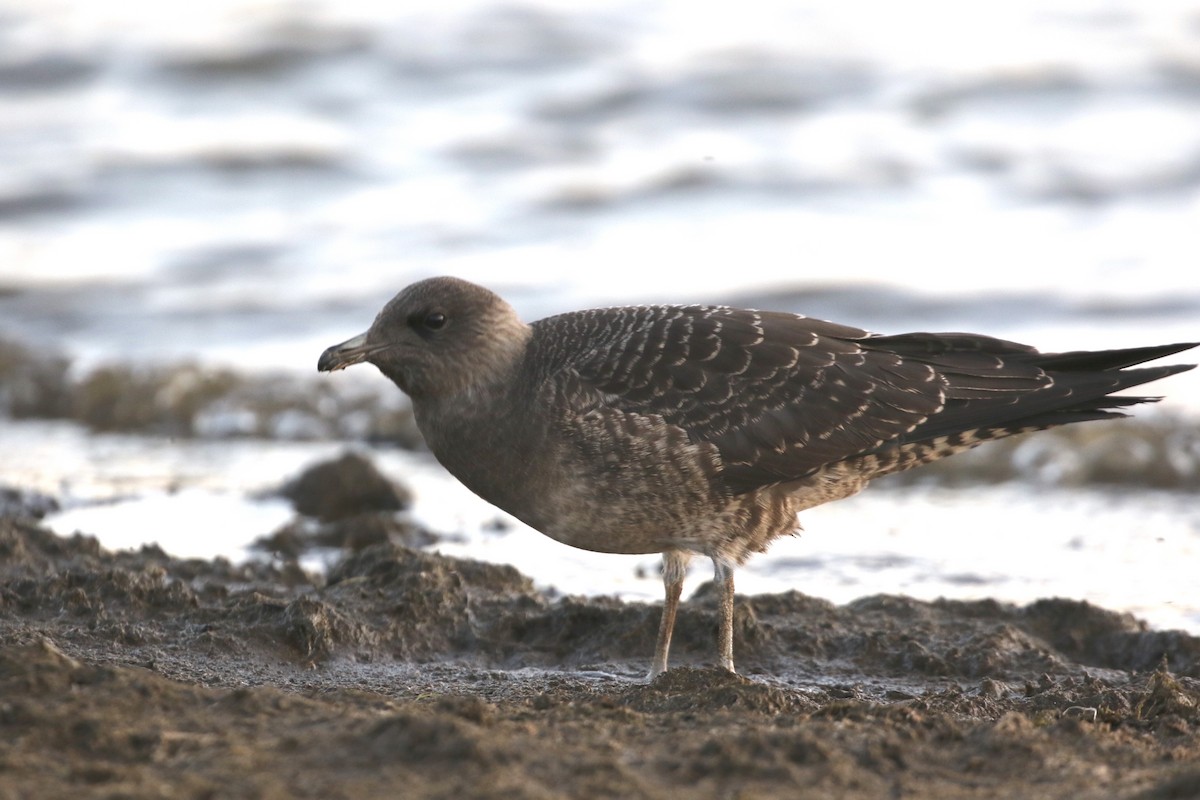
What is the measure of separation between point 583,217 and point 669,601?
862 cm

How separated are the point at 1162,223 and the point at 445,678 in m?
9.41

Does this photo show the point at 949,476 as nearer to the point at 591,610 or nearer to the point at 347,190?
the point at 591,610

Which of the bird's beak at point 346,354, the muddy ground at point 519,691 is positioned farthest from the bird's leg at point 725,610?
the bird's beak at point 346,354

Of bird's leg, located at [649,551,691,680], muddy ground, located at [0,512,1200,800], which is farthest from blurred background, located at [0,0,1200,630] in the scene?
bird's leg, located at [649,551,691,680]

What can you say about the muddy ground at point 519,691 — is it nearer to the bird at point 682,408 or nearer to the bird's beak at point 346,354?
the bird at point 682,408

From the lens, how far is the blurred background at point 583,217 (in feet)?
29.6

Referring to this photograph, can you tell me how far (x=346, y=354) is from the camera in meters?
6.20

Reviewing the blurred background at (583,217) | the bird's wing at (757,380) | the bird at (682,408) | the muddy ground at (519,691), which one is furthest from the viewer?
the blurred background at (583,217)

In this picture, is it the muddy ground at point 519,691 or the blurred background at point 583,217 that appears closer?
the muddy ground at point 519,691

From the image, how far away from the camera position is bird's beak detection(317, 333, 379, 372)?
20.3 feet

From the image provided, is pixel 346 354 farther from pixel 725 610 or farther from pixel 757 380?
pixel 725 610

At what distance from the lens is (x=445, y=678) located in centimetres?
609

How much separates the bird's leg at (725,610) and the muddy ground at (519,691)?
16cm

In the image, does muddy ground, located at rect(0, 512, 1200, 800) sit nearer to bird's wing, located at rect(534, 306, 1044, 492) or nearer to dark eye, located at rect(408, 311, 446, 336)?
bird's wing, located at rect(534, 306, 1044, 492)
